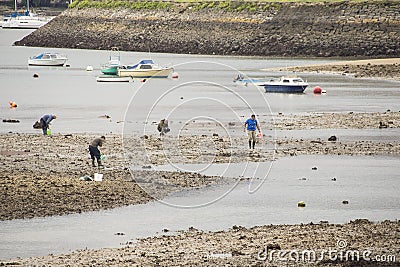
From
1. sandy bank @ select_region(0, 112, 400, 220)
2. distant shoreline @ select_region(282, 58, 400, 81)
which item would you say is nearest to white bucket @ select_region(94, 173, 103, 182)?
sandy bank @ select_region(0, 112, 400, 220)

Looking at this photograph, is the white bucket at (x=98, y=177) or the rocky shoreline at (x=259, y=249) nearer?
the rocky shoreline at (x=259, y=249)

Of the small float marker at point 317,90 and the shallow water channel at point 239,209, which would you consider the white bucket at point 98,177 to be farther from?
the small float marker at point 317,90

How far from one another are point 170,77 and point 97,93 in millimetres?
15868

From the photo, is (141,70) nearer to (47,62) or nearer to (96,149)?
(47,62)

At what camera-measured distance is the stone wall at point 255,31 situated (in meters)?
105

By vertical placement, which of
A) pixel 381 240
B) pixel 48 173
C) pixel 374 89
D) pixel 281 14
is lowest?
pixel 381 240

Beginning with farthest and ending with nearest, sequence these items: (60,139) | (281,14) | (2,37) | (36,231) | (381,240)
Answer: (2,37)
(281,14)
(60,139)
(36,231)
(381,240)

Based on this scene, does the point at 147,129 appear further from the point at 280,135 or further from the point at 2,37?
the point at 2,37

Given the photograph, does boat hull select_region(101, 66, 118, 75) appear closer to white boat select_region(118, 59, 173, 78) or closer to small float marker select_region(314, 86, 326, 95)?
white boat select_region(118, 59, 173, 78)

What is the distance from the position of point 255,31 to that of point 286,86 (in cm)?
5137

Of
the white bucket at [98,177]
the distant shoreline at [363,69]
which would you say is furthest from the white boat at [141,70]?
the white bucket at [98,177]

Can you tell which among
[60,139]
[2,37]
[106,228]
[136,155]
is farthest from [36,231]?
[2,37]

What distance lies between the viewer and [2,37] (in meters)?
177

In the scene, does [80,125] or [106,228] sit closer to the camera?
[106,228]
